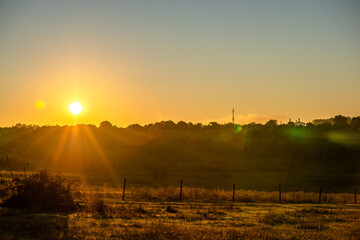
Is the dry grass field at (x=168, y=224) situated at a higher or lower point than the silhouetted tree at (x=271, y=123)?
lower

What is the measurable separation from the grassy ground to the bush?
4.36 feet

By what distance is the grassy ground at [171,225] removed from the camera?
49.0 feet

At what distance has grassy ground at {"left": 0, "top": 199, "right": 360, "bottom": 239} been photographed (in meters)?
14.9

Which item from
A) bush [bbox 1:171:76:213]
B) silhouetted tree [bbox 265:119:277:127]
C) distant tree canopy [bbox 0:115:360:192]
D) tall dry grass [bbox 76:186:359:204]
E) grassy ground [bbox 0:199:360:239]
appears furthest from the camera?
silhouetted tree [bbox 265:119:277:127]

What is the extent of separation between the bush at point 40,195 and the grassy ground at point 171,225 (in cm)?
133

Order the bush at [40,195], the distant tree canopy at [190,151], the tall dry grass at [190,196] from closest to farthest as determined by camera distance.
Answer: the bush at [40,195] < the tall dry grass at [190,196] < the distant tree canopy at [190,151]

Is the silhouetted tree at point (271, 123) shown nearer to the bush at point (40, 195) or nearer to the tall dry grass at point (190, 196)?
the tall dry grass at point (190, 196)

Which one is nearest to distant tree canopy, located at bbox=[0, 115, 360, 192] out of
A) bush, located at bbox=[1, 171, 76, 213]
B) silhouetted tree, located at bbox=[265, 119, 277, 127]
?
silhouetted tree, located at bbox=[265, 119, 277, 127]

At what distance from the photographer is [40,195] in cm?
2112

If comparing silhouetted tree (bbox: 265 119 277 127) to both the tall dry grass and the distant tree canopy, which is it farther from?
the tall dry grass

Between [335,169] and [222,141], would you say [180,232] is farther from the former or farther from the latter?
[222,141]

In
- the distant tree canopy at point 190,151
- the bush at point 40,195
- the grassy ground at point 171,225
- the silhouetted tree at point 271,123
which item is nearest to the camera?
the grassy ground at point 171,225

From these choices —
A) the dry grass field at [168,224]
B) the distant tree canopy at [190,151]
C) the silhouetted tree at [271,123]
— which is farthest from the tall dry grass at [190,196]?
the silhouetted tree at [271,123]

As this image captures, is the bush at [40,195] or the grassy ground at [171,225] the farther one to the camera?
the bush at [40,195]
